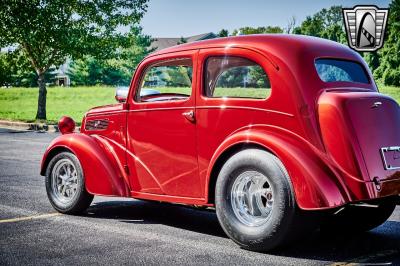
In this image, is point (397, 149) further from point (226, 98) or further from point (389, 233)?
point (226, 98)

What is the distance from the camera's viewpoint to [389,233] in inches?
201

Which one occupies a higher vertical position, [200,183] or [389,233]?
[200,183]

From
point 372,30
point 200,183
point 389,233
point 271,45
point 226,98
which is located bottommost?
point 389,233

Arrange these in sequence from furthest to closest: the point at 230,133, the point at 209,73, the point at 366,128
A: the point at 209,73, the point at 230,133, the point at 366,128

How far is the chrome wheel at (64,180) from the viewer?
6.00 m

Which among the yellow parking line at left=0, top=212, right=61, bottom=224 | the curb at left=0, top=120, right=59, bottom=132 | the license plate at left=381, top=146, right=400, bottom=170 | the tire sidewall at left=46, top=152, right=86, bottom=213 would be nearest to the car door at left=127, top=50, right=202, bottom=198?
the tire sidewall at left=46, top=152, right=86, bottom=213

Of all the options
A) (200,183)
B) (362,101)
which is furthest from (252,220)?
(362,101)

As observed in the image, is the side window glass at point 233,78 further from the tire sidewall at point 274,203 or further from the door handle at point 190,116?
the tire sidewall at point 274,203

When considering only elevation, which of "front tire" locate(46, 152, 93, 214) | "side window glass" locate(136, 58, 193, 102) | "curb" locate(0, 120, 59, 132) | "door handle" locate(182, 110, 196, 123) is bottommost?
"curb" locate(0, 120, 59, 132)

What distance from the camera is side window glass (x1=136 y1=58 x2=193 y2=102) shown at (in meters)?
5.19

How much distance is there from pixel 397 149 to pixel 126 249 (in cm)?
247

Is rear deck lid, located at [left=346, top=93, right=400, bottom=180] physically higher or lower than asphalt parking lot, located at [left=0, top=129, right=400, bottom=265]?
higher

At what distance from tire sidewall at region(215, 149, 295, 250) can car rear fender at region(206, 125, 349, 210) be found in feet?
0.25

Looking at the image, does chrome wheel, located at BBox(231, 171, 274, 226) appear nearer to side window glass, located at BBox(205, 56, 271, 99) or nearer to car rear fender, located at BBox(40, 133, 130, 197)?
side window glass, located at BBox(205, 56, 271, 99)
